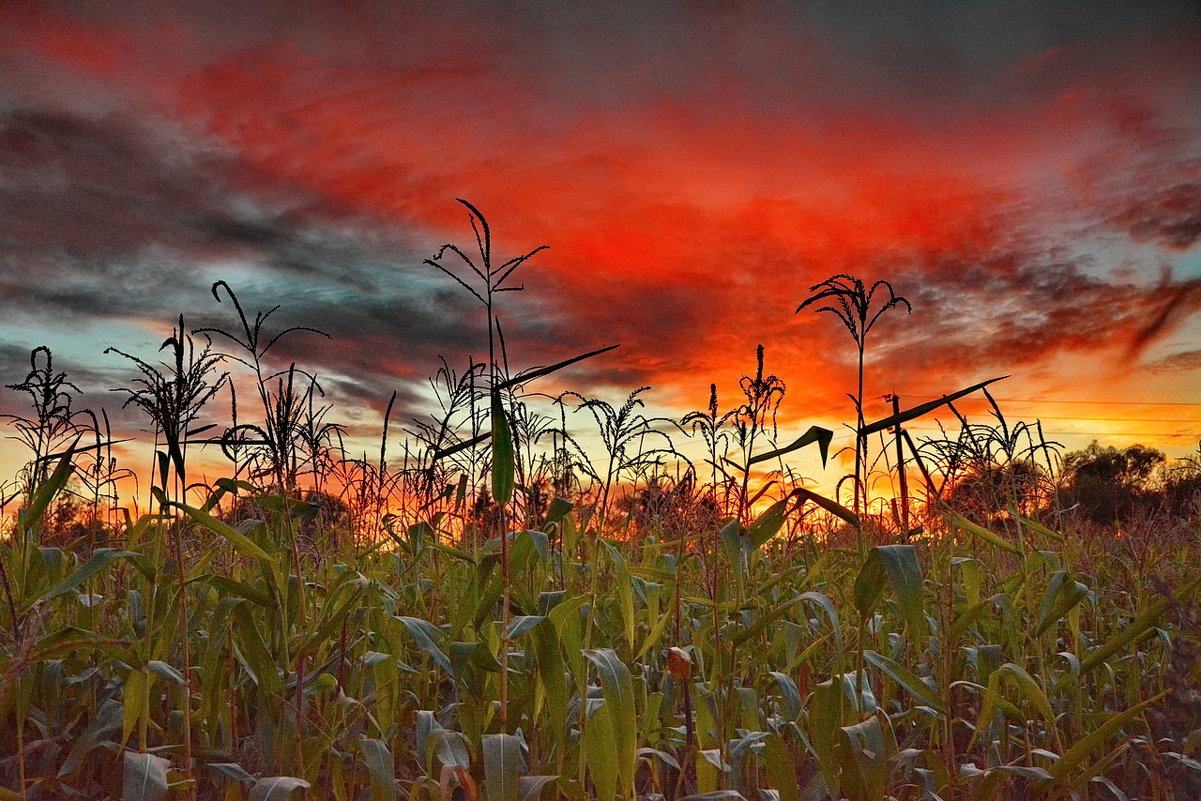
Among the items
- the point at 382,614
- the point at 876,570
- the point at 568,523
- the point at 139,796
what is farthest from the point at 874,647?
the point at 139,796

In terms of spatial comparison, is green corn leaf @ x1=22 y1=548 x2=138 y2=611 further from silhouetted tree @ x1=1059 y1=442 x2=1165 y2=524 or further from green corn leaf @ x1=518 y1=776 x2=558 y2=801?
silhouetted tree @ x1=1059 y1=442 x2=1165 y2=524

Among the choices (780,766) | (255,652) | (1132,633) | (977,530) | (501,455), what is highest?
(501,455)

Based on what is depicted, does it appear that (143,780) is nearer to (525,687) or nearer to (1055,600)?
(525,687)

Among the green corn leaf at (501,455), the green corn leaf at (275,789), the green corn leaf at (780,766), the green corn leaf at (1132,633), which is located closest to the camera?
the green corn leaf at (501,455)

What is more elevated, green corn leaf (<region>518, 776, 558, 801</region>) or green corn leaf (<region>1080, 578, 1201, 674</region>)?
green corn leaf (<region>1080, 578, 1201, 674</region>)

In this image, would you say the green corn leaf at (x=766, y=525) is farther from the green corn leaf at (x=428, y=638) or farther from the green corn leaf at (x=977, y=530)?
the green corn leaf at (x=428, y=638)

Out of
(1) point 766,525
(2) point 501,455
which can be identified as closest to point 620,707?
(1) point 766,525

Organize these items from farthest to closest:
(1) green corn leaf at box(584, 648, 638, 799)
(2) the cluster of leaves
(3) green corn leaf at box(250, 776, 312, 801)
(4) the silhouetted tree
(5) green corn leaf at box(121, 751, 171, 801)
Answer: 1. (4) the silhouetted tree
2. (2) the cluster of leaves
3. (1) green corn leaf at box(584, 648, 638, 799)
4. (3) green corn leaf at box(250, 776, 312, 801)
5. (5) green corn leaf at box(121, 751, 171, 801)

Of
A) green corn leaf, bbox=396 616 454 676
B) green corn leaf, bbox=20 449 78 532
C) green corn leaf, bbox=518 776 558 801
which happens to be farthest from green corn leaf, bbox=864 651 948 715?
A: green corn leaf, bbox=20 449 78 532

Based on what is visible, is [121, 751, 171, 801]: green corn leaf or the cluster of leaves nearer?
[121, 751, 171, 801]: green corn leaf

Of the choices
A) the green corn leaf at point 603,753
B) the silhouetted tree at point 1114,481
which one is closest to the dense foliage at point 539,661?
the green corn leaf at point 603,753

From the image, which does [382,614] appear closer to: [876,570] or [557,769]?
[557,769]

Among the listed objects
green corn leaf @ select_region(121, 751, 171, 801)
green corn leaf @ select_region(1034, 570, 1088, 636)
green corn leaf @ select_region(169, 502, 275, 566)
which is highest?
green corn leaf @ select_region(169, 502, 275, 566)

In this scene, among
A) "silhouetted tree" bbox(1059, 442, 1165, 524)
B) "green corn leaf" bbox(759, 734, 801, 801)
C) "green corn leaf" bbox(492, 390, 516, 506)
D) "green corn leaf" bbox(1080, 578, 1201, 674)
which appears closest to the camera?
"green corn leaf" bbox(492, 390, 516, 506)
